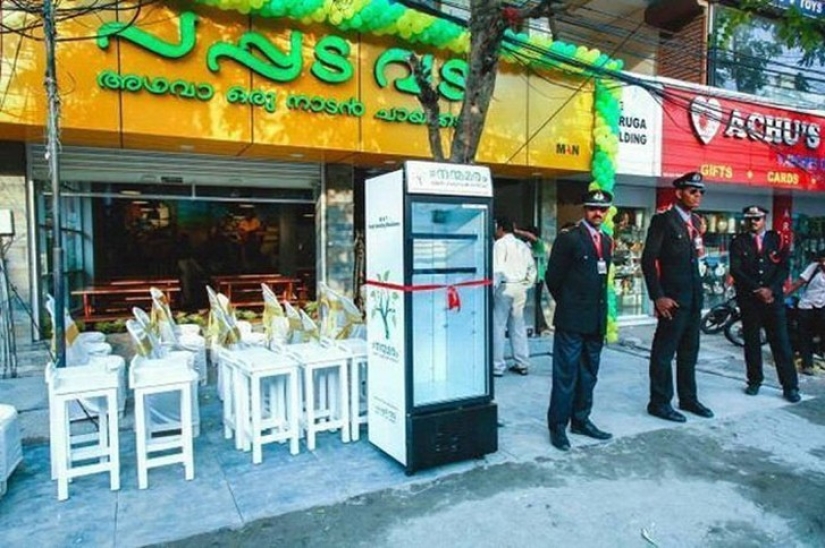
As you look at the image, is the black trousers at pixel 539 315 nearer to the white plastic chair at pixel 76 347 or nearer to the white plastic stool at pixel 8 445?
the white plastic chair at pixel 76 347

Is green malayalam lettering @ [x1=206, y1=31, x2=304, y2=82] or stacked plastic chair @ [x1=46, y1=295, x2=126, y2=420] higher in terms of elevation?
green malayalam lettering @ [x1=206, y1=31, x2=304, y2=82]

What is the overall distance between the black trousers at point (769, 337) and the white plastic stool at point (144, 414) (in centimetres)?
535

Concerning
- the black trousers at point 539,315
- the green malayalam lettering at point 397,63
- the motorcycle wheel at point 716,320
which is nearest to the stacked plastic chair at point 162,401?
the green malayalam lettering at point 397,63

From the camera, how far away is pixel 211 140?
588 cm

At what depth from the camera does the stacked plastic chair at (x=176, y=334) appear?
5.22 meters

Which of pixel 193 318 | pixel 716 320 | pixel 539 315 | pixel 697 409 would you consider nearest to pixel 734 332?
pixel 716 320

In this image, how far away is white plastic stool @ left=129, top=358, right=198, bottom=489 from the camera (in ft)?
11.4

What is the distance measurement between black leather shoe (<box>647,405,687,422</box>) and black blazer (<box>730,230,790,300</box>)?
5.65 feet

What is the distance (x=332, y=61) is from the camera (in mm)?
6289

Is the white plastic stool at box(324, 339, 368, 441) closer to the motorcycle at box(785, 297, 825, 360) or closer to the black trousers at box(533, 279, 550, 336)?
the black trousers at box(533, 279, 550, 336)

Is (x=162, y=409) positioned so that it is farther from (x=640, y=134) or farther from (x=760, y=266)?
(x=640, y=134)

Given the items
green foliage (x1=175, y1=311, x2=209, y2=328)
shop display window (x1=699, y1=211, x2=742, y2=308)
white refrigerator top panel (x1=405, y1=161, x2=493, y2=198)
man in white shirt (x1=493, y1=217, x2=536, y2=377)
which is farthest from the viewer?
shop display window (x1=699, y1=211, x2=742, y2=308)

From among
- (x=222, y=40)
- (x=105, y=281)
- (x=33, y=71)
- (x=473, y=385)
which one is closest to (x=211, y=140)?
(x=222, y=40)

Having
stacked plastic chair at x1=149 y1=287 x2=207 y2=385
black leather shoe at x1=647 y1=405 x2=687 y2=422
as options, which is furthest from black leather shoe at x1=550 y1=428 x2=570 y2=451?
stacked plastic chair at x1=149 y1=287 x2=207 y2=385
